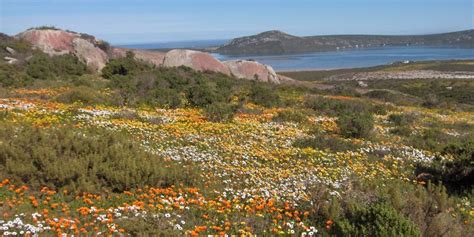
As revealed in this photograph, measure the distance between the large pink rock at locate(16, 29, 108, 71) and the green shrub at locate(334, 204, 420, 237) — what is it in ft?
115

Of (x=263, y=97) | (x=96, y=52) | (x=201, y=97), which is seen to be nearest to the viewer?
(x=201, y=97)

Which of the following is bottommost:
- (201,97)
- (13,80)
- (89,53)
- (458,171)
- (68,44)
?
(458,171)

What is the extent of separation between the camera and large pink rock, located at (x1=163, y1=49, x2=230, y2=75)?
150ft

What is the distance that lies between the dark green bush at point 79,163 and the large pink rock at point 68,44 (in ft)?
101

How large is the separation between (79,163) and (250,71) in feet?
143

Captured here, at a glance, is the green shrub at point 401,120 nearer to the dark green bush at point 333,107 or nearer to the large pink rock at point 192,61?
the dark green bush at point 333,107

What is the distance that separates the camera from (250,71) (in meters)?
51.9

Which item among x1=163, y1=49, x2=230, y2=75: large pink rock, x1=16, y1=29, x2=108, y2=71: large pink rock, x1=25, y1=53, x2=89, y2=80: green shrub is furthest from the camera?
x1=163, y1=49, x2=230, y2=75: large pink rock

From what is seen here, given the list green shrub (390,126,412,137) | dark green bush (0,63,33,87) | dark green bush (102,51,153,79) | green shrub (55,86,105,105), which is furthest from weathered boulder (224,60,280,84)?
green shrub (390,126,412,137)

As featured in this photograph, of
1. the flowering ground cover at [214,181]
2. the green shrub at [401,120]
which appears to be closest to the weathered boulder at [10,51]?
the flowering ground cover at [214,181]

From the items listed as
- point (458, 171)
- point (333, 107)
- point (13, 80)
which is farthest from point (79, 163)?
point (333, 107)

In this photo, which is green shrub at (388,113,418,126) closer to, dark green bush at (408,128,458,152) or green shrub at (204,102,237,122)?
dark green bush at (408,128,458,152)

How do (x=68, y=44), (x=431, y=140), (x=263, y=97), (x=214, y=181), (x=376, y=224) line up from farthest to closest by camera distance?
(x=68, y=44), (x=263, y=97), (x=431, y=140), (x=214, y=181), (x=376, y=224)

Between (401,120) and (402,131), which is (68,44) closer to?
(401,120)
